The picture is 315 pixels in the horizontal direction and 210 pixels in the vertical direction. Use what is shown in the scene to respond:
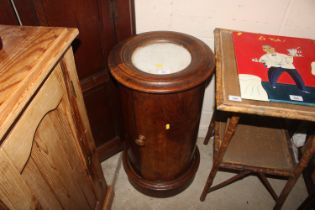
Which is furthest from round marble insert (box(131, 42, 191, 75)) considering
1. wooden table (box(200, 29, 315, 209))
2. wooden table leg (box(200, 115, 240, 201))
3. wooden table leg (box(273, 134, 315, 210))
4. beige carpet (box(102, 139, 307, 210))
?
beige carpet (box(102, 139, 307, 210))

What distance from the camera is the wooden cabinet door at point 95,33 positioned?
3.43 feet

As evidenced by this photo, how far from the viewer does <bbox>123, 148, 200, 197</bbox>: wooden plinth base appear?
1.49m

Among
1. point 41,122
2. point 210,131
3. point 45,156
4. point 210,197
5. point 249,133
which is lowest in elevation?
point 210,197

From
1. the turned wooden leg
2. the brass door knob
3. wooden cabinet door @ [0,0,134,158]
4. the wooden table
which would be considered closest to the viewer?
the wooden table

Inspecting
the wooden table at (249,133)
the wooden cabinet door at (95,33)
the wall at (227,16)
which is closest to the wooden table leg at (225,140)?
the wooden table at (249,133)

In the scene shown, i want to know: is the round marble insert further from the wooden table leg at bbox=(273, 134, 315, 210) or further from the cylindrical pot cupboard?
the wooden table leg at bbox=(273, 134, 315, 210)

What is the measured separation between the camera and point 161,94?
1031 millimetres

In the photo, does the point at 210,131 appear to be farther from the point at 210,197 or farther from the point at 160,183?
the point at 160,183

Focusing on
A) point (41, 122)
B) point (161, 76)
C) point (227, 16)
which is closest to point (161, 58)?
point (161, 76)

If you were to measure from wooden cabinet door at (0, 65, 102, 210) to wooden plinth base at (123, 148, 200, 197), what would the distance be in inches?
17.7

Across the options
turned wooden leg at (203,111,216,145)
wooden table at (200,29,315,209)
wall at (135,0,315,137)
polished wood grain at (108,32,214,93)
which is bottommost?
turned wooden leg at (203,111,216,145)

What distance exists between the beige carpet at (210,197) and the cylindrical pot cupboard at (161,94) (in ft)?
0.80

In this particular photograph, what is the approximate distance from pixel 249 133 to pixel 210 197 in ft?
1.57

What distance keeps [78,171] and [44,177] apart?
0.26m
